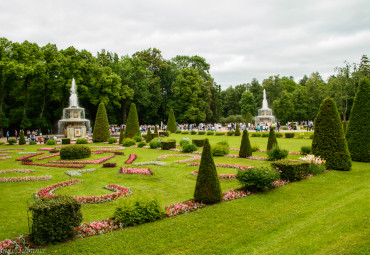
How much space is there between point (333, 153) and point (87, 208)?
11344 millimetres

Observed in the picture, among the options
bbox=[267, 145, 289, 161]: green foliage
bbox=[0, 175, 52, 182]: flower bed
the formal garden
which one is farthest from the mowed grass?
bbox=[267, 145, 289, 161]: green foliage

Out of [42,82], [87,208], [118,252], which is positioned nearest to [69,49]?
[42,82]

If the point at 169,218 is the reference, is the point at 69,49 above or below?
above

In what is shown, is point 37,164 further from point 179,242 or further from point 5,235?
point 179,242

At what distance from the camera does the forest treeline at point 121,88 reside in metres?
36.1

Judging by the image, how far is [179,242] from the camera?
5.72 metres

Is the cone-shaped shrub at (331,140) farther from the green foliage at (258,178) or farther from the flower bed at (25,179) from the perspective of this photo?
the flower bed at (25,179)

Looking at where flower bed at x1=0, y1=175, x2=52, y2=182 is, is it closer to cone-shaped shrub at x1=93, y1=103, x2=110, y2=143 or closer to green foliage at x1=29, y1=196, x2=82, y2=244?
green foliage at x1=29, y1=196, x2=82, y2=244

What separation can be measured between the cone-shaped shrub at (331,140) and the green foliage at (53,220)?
11.8m

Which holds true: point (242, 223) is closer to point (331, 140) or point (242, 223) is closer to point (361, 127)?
point (331, 140)

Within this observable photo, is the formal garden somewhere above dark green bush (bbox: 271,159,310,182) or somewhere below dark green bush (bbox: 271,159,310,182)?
below

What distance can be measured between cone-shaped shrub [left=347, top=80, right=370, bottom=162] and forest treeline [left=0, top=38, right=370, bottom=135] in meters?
31.0

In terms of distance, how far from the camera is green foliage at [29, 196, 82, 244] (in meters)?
5.53

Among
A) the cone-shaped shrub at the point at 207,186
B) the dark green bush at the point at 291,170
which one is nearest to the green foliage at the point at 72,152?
the cone-shaped shrub at the point at 207,186
